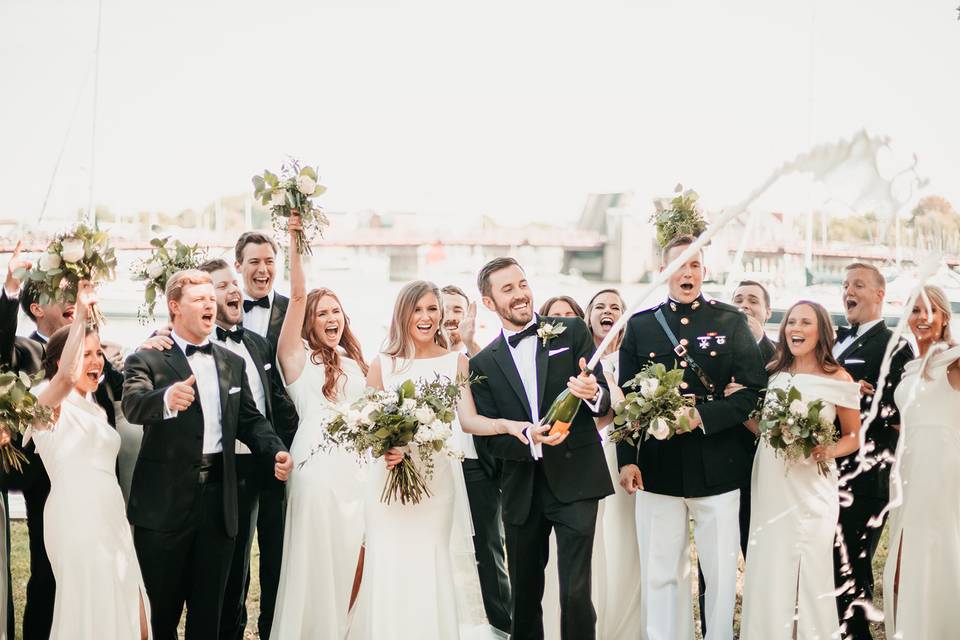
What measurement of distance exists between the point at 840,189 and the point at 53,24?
118ft

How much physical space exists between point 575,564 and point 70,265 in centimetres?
330

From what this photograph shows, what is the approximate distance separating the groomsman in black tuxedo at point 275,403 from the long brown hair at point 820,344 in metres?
3.25

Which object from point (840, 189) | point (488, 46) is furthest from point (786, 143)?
point (840, 189)

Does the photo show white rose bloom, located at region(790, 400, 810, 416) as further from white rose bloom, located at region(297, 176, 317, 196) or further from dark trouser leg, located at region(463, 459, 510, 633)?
white rose bloom, located at region(297, 176, 317, 196)

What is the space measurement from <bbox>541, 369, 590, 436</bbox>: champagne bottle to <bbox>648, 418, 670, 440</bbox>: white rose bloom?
45 cm

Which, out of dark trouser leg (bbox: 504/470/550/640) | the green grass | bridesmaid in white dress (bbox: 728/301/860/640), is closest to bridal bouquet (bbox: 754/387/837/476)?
bridesmaid in white dress (bbox: 728/301/860/640)

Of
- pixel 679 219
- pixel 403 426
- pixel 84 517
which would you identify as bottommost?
pixel 84 517

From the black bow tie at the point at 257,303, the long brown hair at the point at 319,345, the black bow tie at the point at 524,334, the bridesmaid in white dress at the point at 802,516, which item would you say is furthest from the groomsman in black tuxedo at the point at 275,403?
the bridesmaid in white dress at the point at 802,516

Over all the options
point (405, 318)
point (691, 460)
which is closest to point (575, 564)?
point (691, 460)

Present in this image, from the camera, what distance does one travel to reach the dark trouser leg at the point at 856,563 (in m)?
6.29

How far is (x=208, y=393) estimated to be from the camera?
577 cm

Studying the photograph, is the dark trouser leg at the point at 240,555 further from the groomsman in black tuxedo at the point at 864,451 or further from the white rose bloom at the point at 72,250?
the groomsman in black tuxedo at the point at 864,451

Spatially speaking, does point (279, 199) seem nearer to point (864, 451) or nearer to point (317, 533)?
point (317, 533)

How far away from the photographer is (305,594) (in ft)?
20.2
